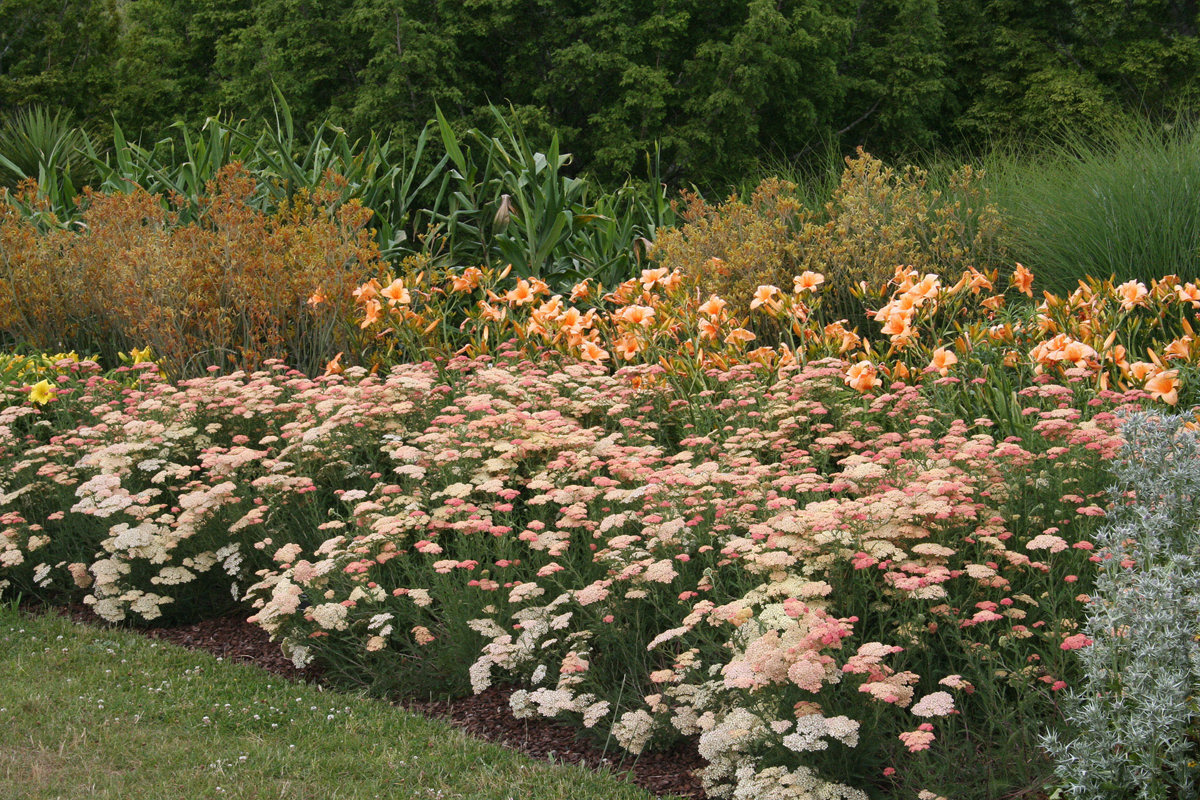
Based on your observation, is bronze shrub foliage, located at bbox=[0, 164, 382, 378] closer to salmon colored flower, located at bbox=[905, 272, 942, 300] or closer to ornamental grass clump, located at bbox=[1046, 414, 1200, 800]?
salmon colored flower, located at bbox=[905, 272, 942, 300]

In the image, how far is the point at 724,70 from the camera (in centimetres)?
1541

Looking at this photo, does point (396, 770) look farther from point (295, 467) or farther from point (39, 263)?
point (39, 263)

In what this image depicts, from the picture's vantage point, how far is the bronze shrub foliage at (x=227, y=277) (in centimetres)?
618

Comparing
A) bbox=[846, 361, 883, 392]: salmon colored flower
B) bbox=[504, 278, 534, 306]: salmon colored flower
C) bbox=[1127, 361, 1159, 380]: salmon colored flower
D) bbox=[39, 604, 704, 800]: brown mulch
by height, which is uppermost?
bbox=[1127, 361, 1159, 380]: salmon colored flower

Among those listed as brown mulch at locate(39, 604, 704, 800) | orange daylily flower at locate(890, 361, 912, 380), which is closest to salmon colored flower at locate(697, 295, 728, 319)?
orange daylily flower at locate(890, 361, 912, 380)

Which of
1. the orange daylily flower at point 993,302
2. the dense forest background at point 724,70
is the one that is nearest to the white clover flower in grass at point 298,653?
the orange daylily flower at point 993,302

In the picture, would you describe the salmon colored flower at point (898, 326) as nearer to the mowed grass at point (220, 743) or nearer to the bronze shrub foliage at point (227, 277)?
the mowed grass at point (220, 743)

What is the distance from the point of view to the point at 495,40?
1773 centimetres

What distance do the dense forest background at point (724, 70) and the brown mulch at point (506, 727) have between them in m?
12.0

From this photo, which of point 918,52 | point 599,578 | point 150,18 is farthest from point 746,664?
point 150,18

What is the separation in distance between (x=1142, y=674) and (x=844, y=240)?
399cm

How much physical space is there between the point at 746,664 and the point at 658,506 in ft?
3.00

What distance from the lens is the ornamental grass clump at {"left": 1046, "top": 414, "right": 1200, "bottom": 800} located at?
89.6 inches

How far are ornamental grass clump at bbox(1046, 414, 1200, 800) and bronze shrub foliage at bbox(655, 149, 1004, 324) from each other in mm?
3431
